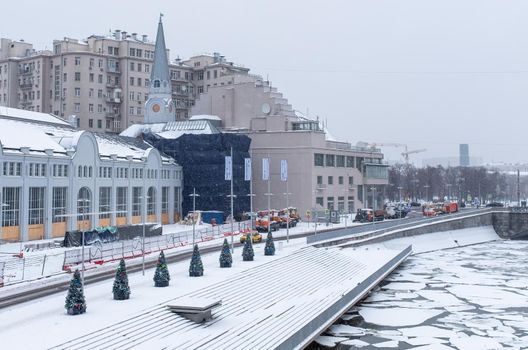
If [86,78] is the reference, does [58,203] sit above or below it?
below

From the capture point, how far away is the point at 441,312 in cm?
4519

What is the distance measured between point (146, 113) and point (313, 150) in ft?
101

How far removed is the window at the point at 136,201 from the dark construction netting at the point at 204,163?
12587 millimetres

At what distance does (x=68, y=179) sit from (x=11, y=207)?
8.20m

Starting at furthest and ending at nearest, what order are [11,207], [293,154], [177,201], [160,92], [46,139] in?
[160,92] → [293,154] → [177,201] → [46,139] → [11,207]

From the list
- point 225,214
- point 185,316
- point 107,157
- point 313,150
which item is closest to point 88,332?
point 185,316

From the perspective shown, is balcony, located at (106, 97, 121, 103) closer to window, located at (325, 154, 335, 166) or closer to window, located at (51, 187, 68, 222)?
window, located at (325, 154, 335, 166)

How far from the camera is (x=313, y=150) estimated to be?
327ft

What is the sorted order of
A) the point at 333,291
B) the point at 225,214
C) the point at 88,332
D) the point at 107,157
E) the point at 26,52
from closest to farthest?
the point at 88,332
the point at 333,291
the point at 107,157
the point at 225,214
the point at 26,52

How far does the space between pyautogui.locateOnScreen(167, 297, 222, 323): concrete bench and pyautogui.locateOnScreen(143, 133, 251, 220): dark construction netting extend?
60.6 meters

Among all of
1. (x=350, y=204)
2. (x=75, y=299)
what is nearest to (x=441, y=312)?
(x=75, y=299)

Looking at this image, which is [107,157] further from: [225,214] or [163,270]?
[163,270]

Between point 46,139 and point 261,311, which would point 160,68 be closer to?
point 46,139

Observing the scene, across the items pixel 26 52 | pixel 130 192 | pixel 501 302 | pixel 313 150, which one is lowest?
pixel 501 302
